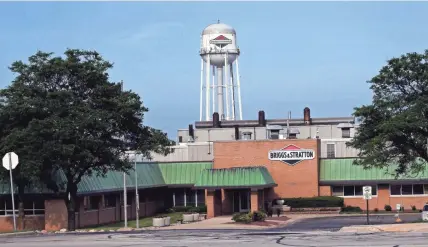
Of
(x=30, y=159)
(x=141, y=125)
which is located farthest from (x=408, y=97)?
(x=30, y=159)

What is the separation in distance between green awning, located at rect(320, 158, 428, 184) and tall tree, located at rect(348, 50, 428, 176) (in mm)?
21260

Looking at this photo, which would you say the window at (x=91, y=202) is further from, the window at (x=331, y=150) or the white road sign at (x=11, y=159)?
the window at (x=331, y=150)

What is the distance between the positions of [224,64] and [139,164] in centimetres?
3604

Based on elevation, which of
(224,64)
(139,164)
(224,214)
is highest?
(224,64)

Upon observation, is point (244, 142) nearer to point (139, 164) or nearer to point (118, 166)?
point (139, 164)

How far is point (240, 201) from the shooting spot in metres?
69.3

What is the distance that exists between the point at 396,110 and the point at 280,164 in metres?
25.2

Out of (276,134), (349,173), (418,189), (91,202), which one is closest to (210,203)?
(91,202)

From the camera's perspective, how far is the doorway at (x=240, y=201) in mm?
69188

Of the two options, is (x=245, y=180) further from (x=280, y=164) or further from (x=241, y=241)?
(x=241, y=241)

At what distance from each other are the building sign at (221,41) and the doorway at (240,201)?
35.8 m

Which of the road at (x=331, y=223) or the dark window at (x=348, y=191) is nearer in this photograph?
the road at (x=331, y=223)

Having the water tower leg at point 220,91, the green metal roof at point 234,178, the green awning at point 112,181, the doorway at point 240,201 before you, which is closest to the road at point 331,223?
the green metal roof at point 234,178

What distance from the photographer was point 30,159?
45.2 meters
